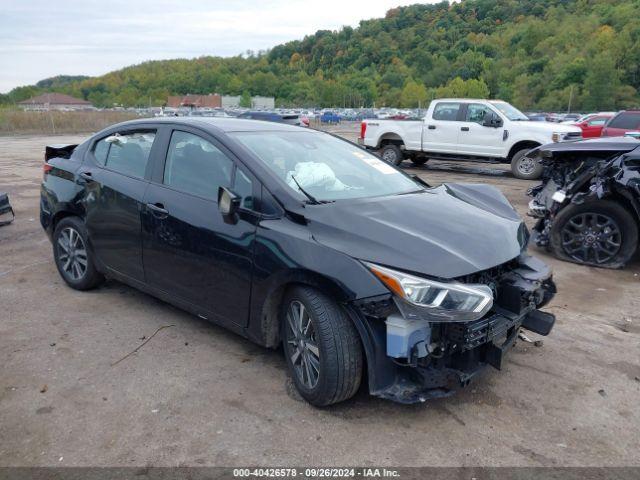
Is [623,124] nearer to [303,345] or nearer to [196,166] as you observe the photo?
[196,166]

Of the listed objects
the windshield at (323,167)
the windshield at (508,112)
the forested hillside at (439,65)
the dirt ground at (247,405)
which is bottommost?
the dirt ground at (247,405)

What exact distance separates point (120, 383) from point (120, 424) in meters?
0.47

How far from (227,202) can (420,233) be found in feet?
3.82

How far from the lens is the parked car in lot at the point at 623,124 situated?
47.5 ft

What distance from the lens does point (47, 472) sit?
8.46ft

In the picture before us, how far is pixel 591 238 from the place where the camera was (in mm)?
6062

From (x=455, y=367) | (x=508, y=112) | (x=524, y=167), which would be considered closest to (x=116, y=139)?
(x=455, y=367)

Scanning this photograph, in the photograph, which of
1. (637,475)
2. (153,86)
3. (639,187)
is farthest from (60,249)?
(153,86)

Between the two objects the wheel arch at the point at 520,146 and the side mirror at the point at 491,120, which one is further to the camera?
the side mirror at the point at 491,120

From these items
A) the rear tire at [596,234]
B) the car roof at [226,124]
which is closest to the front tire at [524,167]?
the rear tire at [596,234]

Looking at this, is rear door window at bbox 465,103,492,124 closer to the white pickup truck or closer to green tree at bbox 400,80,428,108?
the white pickup truck

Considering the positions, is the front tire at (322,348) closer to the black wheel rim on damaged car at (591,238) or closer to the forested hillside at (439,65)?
the black wheel rim on damaged car at (591,238)

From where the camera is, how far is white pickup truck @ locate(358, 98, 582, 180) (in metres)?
13.3

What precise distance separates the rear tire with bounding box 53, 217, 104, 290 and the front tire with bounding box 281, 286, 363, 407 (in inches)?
96.0
